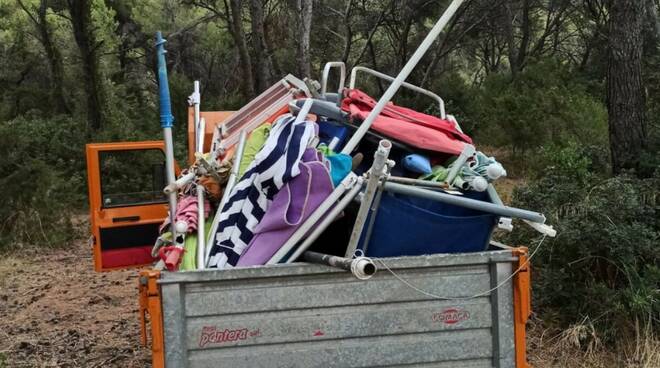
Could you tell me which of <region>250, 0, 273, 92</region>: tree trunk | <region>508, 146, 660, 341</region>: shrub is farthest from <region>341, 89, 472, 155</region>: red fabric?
<region>250, 0, 273, 92</region>: tree trunk

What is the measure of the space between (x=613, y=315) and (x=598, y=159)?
332cm

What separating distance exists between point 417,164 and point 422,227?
1.36ft

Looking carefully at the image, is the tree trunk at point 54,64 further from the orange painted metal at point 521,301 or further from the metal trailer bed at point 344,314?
the orange painted metal at point 521,301

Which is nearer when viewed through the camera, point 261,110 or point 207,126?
point 261,110

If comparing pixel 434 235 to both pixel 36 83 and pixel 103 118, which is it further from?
pixel 36 83

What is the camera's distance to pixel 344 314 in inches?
110

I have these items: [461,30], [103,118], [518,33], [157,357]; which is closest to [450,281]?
[157,357]

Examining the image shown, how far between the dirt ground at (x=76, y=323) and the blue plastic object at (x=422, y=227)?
6.90 feet

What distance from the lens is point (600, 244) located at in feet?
17.3

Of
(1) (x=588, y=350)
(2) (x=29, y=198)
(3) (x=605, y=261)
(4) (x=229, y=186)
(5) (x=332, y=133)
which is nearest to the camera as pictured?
(4) (x=229, y=186)

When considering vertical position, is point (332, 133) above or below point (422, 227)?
above

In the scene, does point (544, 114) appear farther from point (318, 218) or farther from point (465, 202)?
point (318, 218)

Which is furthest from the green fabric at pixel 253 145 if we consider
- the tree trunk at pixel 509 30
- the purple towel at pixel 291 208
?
the tree trunk at pixel 509 30

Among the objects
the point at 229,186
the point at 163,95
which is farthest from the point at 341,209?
the point at 163,95
